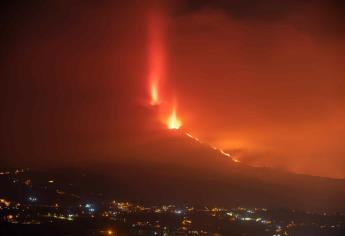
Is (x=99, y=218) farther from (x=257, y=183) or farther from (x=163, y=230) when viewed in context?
(x=257, y=183)

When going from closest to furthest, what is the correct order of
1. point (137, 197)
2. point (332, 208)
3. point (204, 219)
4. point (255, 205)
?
point (204, 219), point (137, 197), point (255, 205), point (332, 208)

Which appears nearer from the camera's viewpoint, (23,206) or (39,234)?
(39,234)

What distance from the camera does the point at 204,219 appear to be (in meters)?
41.3

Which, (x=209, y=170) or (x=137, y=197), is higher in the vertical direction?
(x=209, y=170)

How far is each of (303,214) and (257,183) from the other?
40.1 feet

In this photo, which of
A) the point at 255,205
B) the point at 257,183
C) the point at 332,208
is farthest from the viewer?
the point at 257,183

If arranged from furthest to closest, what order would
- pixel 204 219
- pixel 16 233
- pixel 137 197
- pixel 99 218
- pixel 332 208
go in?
pixel 332 208 → pixel 137 197 → pixel 204 219 → pixel 99 218 → pixel 16 233

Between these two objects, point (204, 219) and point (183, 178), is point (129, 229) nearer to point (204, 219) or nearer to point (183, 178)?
point (204, 219)

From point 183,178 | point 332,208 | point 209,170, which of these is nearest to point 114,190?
point 183,178

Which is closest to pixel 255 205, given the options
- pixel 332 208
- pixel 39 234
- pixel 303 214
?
pixel 303 214

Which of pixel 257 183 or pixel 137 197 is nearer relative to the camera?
pixel 137 197

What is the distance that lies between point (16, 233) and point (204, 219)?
1683 cm

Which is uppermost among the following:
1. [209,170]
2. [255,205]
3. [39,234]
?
[209,170]

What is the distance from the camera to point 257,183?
61.9 meters
